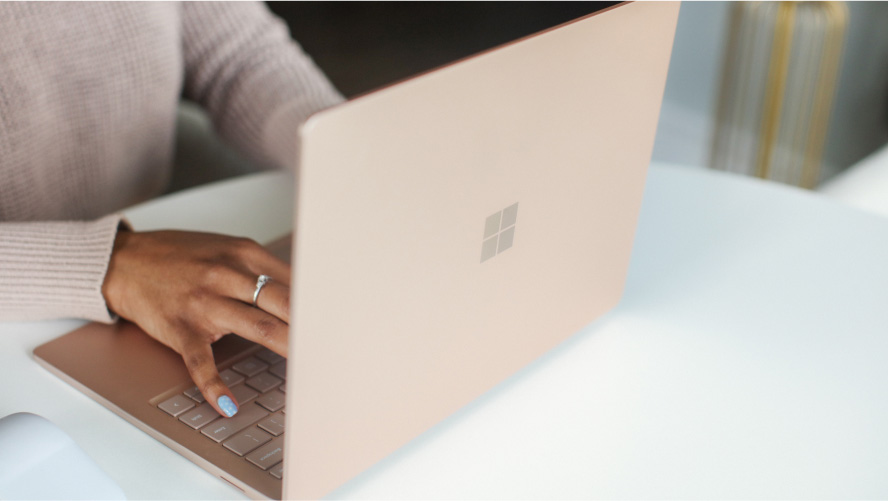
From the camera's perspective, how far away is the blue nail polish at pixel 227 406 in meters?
0.54

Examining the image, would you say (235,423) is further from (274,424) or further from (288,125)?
(288,125)

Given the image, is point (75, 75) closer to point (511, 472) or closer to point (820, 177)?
point (511, 472)

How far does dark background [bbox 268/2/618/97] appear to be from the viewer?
266 centimetres

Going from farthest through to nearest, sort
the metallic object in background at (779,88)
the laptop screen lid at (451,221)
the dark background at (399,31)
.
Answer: the dark background at (399,31)
the metallic object in background at (779,88)
the laptop screen lid at (451,221)

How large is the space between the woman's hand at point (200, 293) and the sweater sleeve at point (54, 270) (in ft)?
0.04

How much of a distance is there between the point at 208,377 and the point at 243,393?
0.09ft

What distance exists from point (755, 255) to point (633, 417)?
311mm

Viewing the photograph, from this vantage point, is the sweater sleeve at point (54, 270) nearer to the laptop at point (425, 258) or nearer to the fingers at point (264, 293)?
the laptop at point (425, 258)

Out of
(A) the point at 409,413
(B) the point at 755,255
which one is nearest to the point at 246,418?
(A) the point at 409,413

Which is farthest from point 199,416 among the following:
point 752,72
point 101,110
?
point 752,72

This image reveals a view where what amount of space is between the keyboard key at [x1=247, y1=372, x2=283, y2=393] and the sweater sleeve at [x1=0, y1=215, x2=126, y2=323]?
0.16 metres

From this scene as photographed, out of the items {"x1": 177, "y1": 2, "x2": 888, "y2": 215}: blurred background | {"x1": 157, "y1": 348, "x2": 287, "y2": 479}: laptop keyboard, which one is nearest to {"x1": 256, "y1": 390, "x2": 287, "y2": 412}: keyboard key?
{"x1": 157, "y1": 348, "x2": 287, "y2": 479}: laptop keyboard

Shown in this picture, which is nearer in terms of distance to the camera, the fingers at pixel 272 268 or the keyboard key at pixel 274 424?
the keyboard key at pixel 274 424

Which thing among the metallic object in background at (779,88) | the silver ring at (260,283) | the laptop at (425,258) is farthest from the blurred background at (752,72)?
the silver ring at (260,283)
